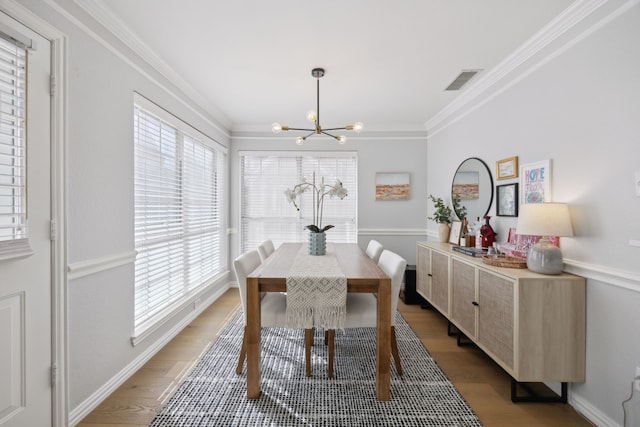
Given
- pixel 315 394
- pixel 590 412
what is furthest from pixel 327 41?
pixel 590 412

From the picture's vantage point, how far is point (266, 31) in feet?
6.79

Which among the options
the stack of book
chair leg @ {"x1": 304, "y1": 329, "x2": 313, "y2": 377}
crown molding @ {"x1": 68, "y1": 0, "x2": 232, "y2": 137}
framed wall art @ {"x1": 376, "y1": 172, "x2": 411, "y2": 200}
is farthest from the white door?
framed wall art @ {"x1": 376, "y1": 172, "x2": 411, "y2": 200}

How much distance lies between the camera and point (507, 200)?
2.56 metres

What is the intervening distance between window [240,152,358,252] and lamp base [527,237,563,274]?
277 centimetres

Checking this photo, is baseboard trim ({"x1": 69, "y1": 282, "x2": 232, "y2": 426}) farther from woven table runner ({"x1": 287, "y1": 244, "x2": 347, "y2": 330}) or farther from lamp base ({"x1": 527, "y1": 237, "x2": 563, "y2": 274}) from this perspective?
lamp base ({"x1": 527, "y1": 237, "x2": 563, "y2": 274})

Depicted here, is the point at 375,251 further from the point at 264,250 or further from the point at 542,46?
the point at 542,46

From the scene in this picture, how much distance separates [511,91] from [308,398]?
2837mm

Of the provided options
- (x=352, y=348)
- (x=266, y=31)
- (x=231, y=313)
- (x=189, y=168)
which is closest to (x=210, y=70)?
(x=266, y=31)

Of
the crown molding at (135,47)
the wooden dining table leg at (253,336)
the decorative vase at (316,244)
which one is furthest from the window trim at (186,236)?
the decorative vase at (316,244)

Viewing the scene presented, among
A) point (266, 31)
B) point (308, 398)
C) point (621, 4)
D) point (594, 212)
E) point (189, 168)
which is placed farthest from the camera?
point (189, 168)

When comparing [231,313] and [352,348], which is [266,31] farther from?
[231,313]

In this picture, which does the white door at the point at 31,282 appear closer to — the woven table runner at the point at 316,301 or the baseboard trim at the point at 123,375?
the baseboard trim at the point at 123,375

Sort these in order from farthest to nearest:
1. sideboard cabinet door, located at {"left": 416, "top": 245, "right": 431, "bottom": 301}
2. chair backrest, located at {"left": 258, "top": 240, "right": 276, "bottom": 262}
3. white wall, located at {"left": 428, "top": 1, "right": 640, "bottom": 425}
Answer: sideboard cabinet door, located at {"left": 416, "top": 245, "right": 431, "bottom": 301}, chair backrest, located at {"left": 258, "top": 240, "right": 276, "bottom": 262}, white wall, located at {"left": 428, "top": 1, "right": 640, "bottom": 425}

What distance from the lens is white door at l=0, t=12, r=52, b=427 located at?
1.35 m
